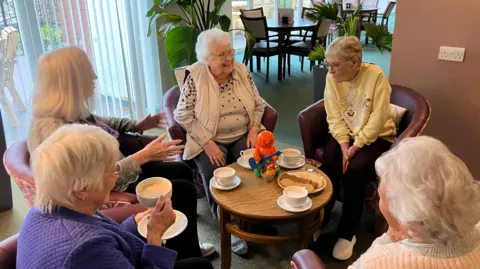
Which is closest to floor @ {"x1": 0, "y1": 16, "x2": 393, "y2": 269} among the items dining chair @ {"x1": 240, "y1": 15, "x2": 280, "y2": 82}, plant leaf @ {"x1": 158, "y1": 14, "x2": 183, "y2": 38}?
plant leaf @ {"x1": 158, "y1": 14, "x2": 183, "y2": 38}

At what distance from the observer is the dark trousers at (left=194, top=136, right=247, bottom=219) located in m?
2.38

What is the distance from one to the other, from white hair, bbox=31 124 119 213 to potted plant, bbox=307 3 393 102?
8.99 feet

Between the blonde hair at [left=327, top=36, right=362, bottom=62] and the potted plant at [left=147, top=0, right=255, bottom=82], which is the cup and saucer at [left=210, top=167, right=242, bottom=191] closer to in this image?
the blonde hair at [left=327, top=36, right=362, bottom=62]

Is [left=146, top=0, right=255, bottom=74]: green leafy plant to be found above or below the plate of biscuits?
above

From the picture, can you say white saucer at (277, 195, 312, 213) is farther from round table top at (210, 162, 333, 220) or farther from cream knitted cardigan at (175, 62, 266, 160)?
cream knitted cardigan at (175, 62, 266, 160)

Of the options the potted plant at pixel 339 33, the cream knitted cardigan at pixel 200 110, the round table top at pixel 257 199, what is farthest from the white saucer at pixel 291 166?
the potted plant at pixel 339 33

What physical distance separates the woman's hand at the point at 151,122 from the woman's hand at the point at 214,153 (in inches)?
13.6

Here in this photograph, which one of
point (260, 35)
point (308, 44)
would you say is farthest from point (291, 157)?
point (308, 44)

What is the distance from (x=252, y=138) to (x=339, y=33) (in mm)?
1673

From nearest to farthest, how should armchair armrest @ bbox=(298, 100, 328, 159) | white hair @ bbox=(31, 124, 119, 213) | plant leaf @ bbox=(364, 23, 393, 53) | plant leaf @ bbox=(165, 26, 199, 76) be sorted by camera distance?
white hair @ bbox=(31, 124, 119, 213) < armchair armrest @ bbox=(298, 100, 328, 159) < plant leaf @ bbox=(364, 23, 393, 53) < plant leaf @ bbox=(165, 26, 199, 76)

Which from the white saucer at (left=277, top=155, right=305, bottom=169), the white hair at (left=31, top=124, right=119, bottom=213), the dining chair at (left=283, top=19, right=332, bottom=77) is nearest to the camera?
the white hair at (left=31, top=124, right=119, bottom=213)

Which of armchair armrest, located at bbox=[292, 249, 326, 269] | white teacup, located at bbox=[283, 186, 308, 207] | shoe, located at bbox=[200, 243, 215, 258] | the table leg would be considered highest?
armchair armrest, located at bbox=[292, 249, 326, 269]

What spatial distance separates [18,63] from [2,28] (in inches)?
10.7

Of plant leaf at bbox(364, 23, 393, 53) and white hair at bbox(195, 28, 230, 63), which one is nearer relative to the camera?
white hair at bbox(195, 28, 230, 63)
